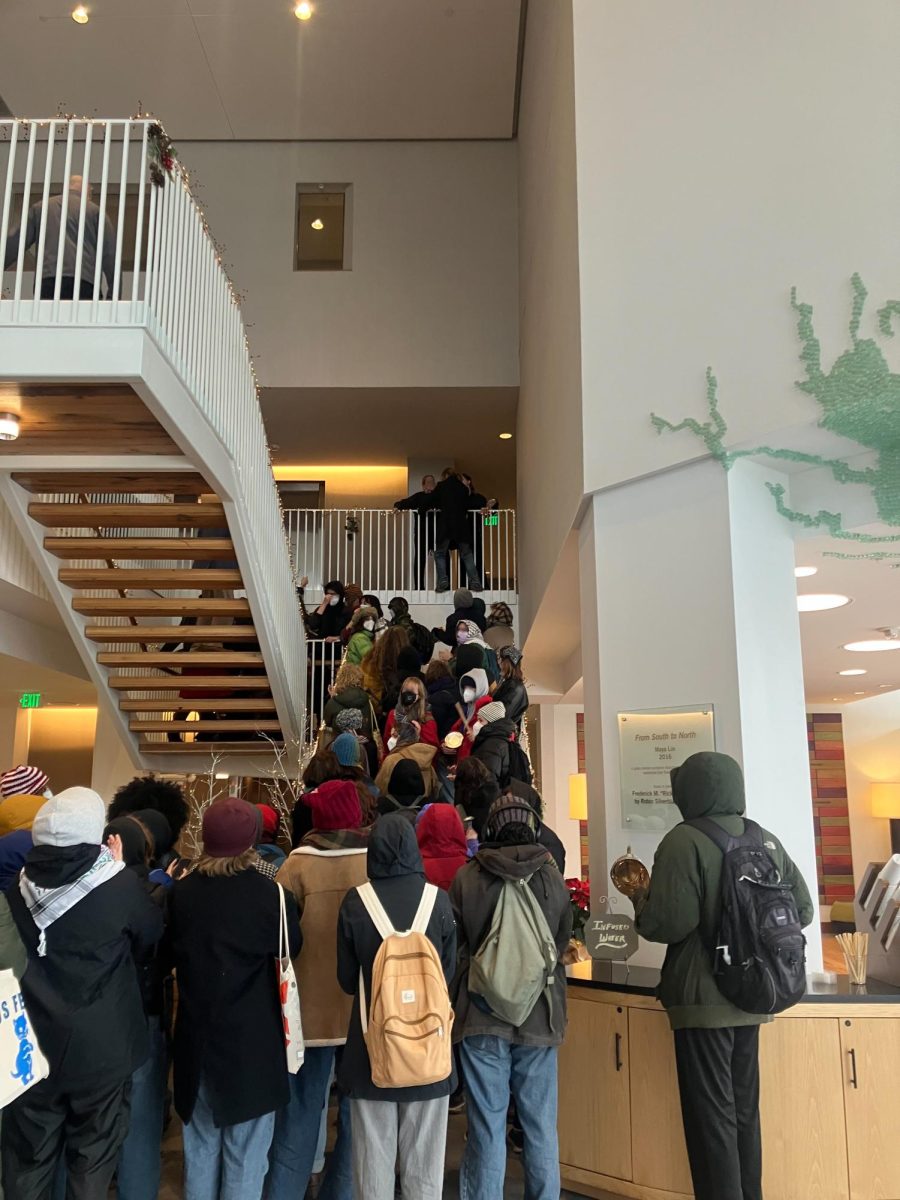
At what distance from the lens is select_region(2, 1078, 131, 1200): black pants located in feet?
9.16

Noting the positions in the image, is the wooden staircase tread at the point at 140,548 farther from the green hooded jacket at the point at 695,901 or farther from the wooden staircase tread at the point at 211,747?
the green hooded jacket at the point at 695,901

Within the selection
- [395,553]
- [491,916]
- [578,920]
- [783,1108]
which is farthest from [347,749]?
[395,553]

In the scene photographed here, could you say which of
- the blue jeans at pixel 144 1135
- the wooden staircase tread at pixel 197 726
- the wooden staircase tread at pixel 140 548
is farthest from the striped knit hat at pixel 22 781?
the wooden staircase tread at pixel 197 726

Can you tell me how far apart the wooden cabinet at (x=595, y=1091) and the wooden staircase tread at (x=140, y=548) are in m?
3.96

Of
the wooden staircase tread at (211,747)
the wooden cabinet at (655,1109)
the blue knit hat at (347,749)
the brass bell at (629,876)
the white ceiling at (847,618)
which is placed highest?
the white ceiling at (847,618)

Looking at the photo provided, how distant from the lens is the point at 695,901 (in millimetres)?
3285

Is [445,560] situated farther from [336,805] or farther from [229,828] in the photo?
[229,828]

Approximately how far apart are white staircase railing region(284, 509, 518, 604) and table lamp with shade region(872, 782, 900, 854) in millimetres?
5380

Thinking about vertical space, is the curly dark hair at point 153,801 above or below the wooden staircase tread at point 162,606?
below

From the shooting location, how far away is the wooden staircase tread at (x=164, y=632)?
23.7ft

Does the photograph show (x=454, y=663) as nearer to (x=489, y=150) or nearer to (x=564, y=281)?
(x=564, y=281)

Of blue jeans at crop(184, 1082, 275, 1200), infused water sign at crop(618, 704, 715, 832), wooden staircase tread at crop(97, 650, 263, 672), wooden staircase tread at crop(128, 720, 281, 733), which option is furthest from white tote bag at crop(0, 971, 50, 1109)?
wooden staircase tread at crop(128, 720, 281, 733)

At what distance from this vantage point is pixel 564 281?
6219 millimetres

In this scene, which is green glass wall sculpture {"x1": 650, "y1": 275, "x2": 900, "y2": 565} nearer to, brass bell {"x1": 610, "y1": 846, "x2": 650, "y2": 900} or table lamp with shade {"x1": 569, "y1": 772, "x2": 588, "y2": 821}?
brass bell {"x1": 610, "y1": 846, "x2": 650, "y2": 900}
